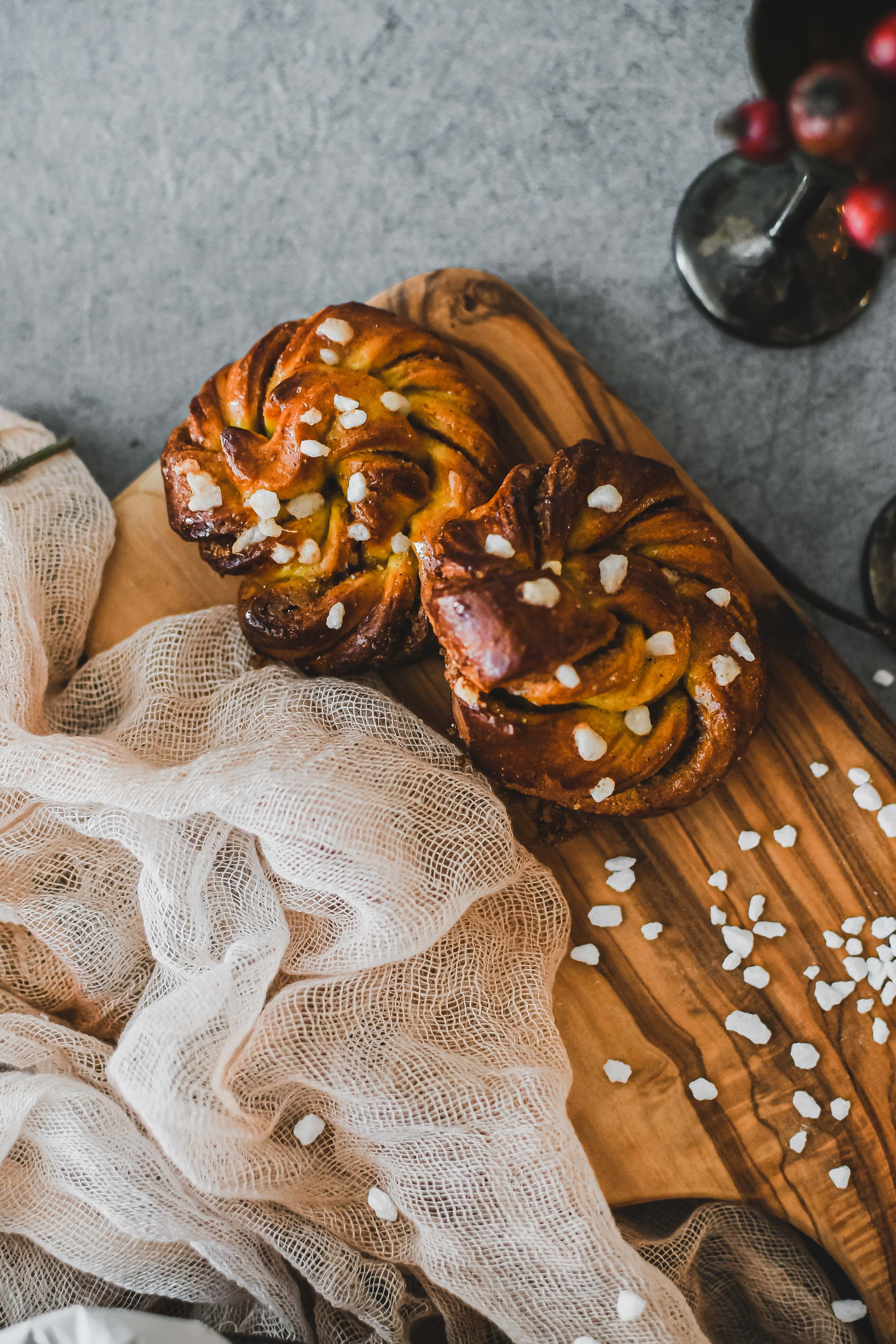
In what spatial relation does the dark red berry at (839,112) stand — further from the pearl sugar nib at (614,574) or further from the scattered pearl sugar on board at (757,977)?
the scattered pearl sugar on board at (757,977)

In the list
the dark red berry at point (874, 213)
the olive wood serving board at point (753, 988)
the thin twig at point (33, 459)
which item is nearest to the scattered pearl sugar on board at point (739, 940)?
the olive wood serving board at point (753, 988)

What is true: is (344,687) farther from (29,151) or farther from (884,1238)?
(29,151)

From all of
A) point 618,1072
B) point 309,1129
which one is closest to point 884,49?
point 618,1072

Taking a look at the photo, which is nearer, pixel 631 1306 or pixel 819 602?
pixel 631 1306

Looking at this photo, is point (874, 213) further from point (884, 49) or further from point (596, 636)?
point (596, 636)

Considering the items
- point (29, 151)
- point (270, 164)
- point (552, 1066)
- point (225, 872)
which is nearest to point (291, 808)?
point (225, 872)

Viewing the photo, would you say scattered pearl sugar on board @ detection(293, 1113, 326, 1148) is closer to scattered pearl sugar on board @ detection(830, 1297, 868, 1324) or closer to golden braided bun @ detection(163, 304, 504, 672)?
golden braided bun @ detection(163, 304, 504, 672)
